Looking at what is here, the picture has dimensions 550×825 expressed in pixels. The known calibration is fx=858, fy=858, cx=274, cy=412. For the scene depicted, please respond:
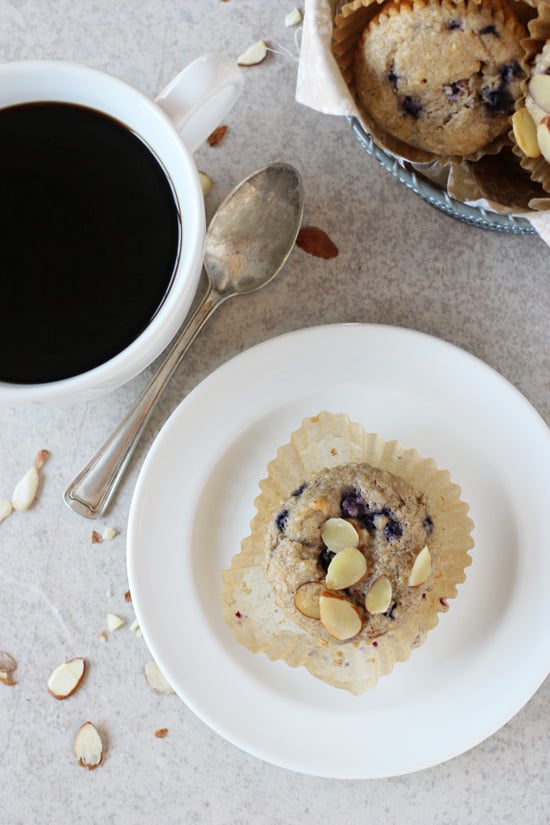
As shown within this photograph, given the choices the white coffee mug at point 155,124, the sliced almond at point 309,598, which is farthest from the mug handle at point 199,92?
the sliced almond at point 309,598

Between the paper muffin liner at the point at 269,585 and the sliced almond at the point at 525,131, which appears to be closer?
the sliced almond at the point at 525,131

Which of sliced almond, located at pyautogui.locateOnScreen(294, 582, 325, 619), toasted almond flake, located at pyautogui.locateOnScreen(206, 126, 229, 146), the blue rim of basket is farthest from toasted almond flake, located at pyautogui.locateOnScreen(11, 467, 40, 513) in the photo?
the blue rim of basket

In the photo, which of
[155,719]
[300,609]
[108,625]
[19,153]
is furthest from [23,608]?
[19,153]

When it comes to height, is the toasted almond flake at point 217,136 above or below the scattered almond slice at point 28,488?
above

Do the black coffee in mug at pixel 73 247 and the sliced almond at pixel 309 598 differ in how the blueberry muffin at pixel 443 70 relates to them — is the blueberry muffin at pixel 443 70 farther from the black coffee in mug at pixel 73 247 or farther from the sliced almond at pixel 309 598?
the sliced almond at pixel 309 598

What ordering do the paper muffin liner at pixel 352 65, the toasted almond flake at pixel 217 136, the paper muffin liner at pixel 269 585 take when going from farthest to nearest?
the toasted almond flake at pixel 217 136 < the paper muffin liner at pixel 269 585 < the paper muffin liner at pixel 352 65

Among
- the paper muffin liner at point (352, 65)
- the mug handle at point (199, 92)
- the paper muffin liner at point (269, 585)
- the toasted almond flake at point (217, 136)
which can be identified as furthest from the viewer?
the toasted almond flake at point (217, 136)

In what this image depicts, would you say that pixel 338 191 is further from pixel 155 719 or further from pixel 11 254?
pixel 155 719
